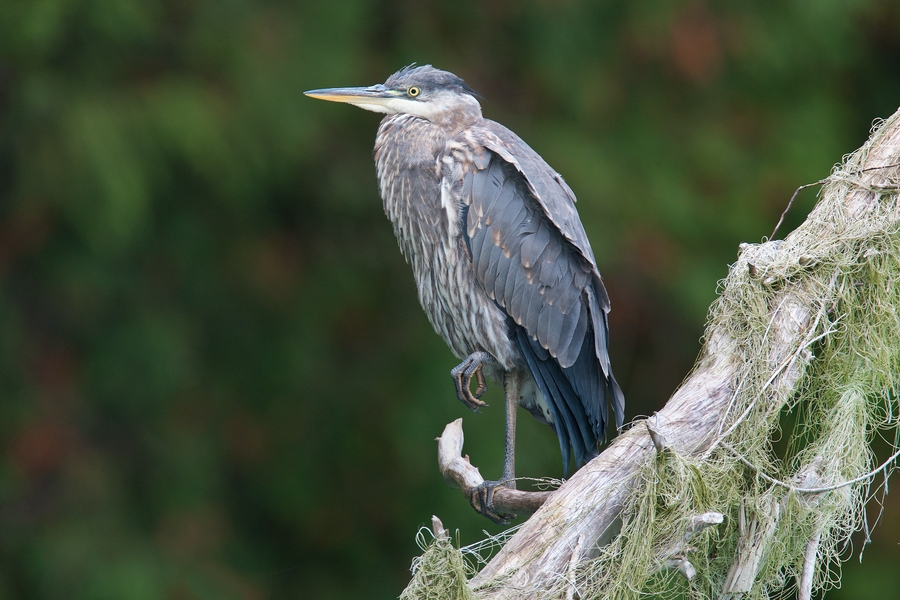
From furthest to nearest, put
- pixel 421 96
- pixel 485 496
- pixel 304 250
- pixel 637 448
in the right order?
1. pixel 304 250
2. pixel 421 96
3. pixel 485 496
4. pixel 637 448

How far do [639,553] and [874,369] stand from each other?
0.66 metres

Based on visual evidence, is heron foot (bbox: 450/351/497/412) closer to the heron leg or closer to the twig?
the heron leg

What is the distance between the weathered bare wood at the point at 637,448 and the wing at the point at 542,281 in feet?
1.83

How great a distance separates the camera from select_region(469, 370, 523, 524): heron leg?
2498mm

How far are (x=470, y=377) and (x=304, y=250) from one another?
2.19 m

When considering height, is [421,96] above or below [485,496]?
above

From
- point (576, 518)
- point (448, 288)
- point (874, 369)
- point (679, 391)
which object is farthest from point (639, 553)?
point (448, 288)

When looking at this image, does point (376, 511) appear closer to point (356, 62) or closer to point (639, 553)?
point (356, 62)

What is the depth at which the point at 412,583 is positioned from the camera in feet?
6.17

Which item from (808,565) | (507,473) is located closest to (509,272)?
(507,473)

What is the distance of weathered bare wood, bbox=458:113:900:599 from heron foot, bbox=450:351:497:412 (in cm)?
68

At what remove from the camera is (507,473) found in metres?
2.61

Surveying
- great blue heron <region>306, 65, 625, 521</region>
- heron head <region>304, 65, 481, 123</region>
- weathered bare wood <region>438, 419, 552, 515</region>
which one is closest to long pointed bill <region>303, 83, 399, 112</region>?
heron head <region>304, 65, 481, 123</region>

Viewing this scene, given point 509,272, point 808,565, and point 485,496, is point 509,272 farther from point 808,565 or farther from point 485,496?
point 808,565
